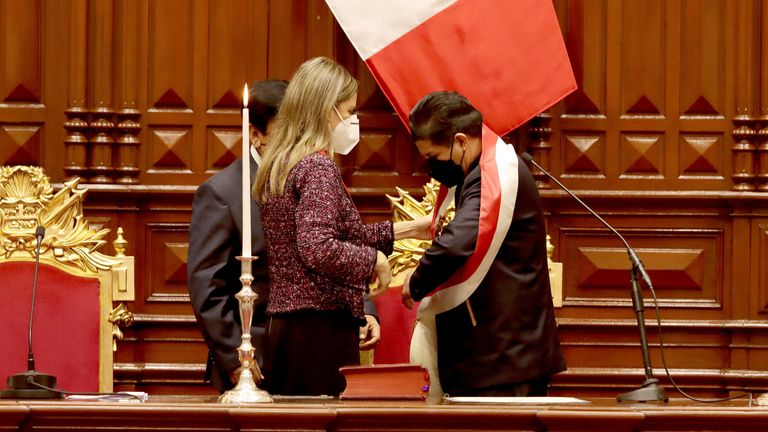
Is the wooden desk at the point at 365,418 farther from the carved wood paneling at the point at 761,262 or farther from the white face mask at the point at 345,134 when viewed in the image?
the carved wood paneling at the point at 761,262

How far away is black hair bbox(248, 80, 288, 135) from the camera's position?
3344mm

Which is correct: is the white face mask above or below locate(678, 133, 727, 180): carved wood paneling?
below

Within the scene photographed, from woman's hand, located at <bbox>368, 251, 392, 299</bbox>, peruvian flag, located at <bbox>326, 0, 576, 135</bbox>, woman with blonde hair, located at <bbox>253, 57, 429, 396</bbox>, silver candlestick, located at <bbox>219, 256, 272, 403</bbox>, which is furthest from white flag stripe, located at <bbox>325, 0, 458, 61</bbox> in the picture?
silver candlestick, located at <bbox>219, 256, 272, 403</bbox>

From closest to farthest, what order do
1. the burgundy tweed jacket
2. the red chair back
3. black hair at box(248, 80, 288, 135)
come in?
the burgundy tweed jacket, black hair at box(248, 80, 288, 135), the red chair back

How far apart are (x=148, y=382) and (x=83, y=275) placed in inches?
40.2

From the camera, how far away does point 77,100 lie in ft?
15.7

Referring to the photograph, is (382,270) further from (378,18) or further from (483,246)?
(378,18)

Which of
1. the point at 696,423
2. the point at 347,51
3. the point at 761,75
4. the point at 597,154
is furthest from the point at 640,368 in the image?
the point at 696,423

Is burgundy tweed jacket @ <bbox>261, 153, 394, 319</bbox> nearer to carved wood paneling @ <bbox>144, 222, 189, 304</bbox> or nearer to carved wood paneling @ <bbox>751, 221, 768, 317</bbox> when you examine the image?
carved wood paneling @ <bbox>144, 222, 189, 304</bbox>

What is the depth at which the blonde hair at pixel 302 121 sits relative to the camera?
3098mm

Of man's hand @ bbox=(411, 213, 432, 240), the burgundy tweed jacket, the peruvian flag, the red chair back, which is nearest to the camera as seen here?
the burgundy tweed jacket

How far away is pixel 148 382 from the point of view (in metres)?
4.71

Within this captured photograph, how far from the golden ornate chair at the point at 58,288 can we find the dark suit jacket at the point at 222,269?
0.53 meters

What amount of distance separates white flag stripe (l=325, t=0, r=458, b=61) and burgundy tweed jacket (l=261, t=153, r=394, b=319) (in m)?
1.47
